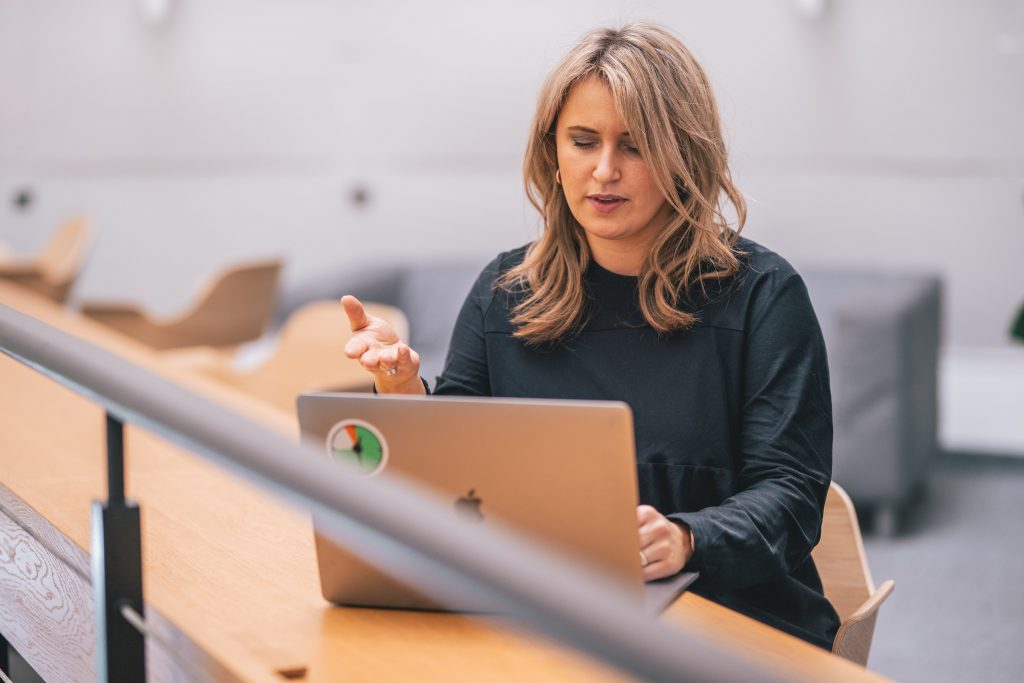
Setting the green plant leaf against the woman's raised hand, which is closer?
the woman's raised hand

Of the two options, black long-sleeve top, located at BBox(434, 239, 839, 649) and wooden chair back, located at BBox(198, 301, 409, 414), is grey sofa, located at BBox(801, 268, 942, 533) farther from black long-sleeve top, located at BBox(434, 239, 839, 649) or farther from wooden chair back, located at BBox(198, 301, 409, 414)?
black long-sleeve top, located at BBox(434, 239, 839, 649)

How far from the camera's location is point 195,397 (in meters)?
0.89

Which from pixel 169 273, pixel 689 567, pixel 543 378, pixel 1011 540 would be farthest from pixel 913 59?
pixel 169 273

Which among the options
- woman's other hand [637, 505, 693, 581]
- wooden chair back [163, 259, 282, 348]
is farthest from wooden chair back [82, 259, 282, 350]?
woman's other hand [637, 505, 693, 581]

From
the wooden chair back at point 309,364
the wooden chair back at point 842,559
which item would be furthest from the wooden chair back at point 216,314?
the wooden chair back at point 842,559

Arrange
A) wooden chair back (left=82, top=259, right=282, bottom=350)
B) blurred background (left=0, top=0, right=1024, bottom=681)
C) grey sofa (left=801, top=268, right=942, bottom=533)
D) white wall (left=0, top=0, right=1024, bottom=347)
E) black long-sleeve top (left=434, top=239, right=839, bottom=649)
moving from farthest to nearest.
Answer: wooden chair back (left=82, top=259, right=282, bottom=350) < white wall (left=0, top=0, right=1024, bottom=347) < blurred background (left=0, top=0, right=1024, bottom=681) < grey sofa (left=801, top=268, right=942, bottom=533) < black long-sleeve top (left=434, top=239, right=839, bottom=649)

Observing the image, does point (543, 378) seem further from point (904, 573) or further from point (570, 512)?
point (904, 573)

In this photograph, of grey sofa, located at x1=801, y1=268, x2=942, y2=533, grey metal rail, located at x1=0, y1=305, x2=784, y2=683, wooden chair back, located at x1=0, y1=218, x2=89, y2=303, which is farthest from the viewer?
wooden chair back, located at x1=0, y1=218, x2=89, y2=303

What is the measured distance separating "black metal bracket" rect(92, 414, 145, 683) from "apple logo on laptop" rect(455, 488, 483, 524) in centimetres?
30

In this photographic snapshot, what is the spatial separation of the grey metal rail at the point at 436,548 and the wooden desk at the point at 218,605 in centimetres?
4

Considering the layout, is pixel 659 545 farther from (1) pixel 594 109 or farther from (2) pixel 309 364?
(2) pixel 309 364

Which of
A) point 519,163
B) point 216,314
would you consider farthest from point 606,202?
point 519,163

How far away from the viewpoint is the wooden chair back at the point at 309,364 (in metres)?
3.26

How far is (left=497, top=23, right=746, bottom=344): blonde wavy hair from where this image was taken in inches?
63.6
